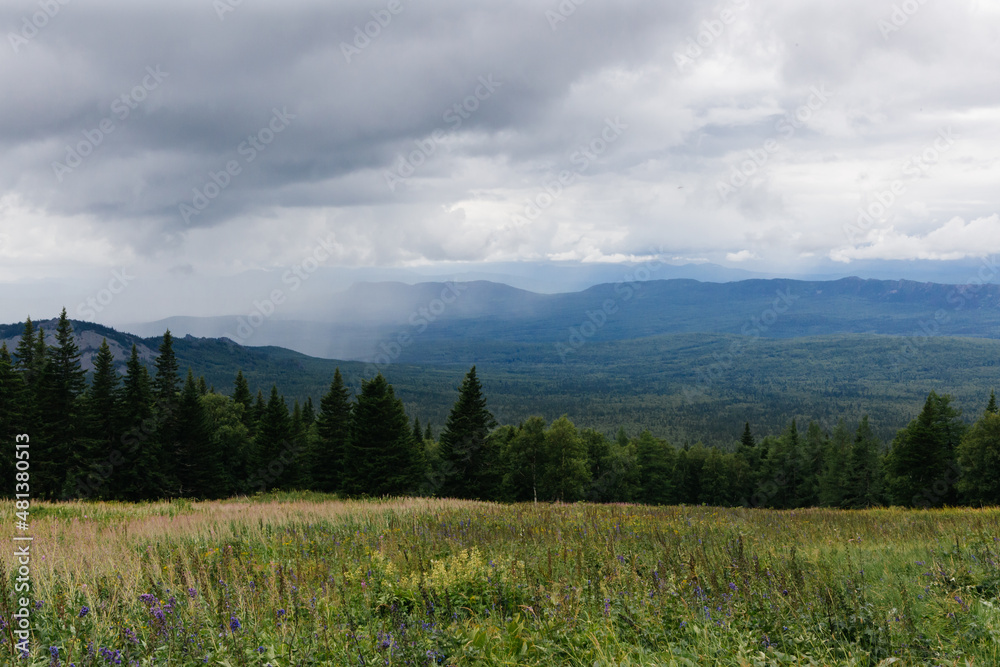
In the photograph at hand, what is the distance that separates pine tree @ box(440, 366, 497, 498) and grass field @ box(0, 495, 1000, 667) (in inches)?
1421

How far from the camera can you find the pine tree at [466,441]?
4609 cm

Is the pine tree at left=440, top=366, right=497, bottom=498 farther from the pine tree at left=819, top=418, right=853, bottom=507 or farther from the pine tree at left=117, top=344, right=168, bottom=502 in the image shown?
the pine tree at left=819, top=418, right=853, bottom=507

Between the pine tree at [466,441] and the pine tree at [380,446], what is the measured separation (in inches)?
213

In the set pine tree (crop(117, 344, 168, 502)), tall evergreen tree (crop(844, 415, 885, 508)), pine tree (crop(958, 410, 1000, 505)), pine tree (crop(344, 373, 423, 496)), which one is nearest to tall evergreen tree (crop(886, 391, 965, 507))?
pine tree (crop(958, 410, 1000, 505))

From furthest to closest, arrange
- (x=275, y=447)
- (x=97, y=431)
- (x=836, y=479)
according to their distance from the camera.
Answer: (x=836, y=479), (x=275, y=447), (x=97, y=431)

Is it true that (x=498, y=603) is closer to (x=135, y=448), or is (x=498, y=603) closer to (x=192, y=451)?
(x=135, y=448)

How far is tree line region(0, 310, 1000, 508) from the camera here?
128 ft

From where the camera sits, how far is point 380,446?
4116 centimetres

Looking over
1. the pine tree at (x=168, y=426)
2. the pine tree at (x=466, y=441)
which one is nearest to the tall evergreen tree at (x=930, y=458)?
the pine tree at (x=466, y=441)

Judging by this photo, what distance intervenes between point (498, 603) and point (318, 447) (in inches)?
1917

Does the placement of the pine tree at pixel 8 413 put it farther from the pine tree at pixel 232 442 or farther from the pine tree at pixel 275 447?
the pine tree at pixel 232 442

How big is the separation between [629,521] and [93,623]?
10.5 metres

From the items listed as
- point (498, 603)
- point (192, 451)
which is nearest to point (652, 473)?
point (192, 451)

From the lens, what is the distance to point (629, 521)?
13.1 meters
